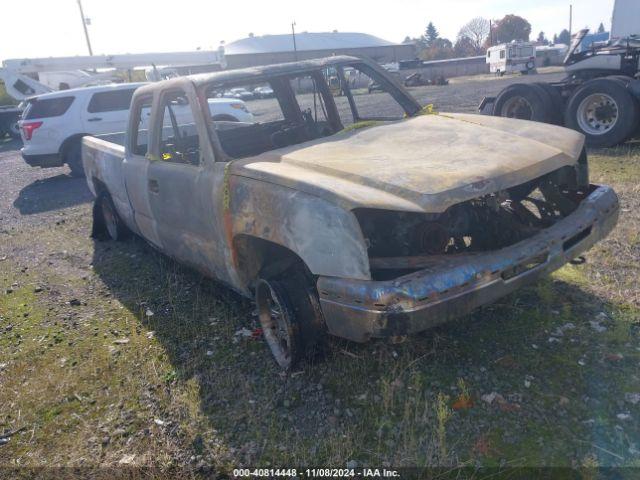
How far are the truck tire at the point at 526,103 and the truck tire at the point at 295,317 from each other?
294 inches

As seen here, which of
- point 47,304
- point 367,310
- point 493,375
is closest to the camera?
point 367,310

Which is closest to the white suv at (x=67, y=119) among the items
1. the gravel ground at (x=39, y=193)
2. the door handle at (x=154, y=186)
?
the gravel ground at (x=39, y=193)

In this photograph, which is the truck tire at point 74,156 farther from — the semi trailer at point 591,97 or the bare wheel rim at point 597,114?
the bare wheel rim at point 597,114

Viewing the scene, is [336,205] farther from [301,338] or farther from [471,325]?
[471,325]

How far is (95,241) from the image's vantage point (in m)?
6.72

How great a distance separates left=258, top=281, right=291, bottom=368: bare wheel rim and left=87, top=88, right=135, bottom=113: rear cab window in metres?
9.51

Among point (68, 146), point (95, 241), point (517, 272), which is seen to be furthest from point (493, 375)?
point (68, 146)

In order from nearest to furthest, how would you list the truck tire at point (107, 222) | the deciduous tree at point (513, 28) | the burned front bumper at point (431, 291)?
1. the burned front bumper at point (431, 291)
2. the truck tire at point (107, 222)
3. the deciduous tree at point (513, 28)

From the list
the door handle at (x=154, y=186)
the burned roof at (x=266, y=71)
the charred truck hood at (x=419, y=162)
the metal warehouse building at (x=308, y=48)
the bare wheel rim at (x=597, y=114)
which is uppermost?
the metal warehouse building at (x=308, y=48)

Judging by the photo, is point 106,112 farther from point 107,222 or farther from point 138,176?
point 138,176

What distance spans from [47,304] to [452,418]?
12.7 feet

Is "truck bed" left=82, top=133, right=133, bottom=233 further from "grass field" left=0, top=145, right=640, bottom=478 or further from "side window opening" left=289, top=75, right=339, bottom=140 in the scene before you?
"side window opening" left=289, top=75, right=339, bottom=140

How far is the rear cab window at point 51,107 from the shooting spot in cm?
1102

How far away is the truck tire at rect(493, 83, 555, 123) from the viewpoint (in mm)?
9023
